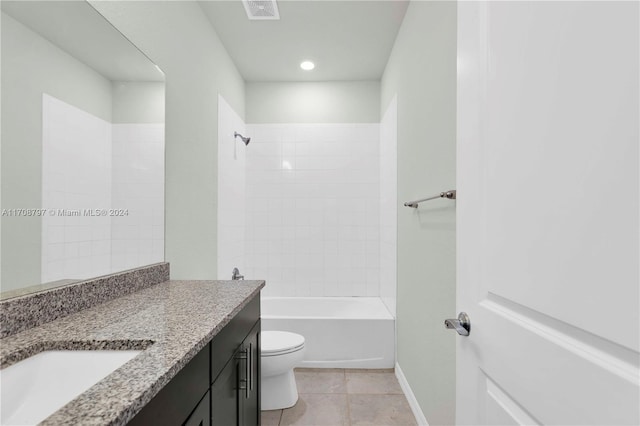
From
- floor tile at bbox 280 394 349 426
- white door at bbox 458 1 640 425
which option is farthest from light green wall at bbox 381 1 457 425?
white door at bbox 458 1 640 425

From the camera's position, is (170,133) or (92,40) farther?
(170,133)

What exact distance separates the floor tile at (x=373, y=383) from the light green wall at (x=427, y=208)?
176 millimetres

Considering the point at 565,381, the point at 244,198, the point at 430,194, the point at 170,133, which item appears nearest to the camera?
the point at 565,381

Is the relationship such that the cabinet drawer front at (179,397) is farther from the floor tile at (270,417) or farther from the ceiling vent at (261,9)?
the ceiling vent at (261,9)

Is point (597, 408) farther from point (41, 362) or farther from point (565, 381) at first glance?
point (41, 362)

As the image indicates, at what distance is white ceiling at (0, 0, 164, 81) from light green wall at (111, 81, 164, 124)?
31 millimetres

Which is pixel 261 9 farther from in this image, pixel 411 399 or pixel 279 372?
pixel 411 399

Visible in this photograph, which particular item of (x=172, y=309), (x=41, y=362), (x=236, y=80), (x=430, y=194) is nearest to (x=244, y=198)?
(x=236, y=80)

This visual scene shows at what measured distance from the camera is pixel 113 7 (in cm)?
139

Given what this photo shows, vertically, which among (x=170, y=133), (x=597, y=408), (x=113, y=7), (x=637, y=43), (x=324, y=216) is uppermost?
(x=113, y=7)

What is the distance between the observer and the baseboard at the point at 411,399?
1.88 metres

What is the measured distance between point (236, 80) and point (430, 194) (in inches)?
89.8

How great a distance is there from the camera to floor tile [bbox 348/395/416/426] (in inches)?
78.4

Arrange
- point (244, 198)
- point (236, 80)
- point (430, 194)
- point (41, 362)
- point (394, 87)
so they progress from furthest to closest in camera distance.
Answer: point (244, 198), point (236, 80), point (394, 87), point (430, 194), point (41, 362)
